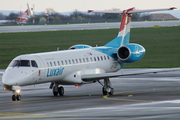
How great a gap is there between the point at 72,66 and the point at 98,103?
15.2ft

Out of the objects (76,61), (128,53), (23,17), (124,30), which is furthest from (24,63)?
(23,17)

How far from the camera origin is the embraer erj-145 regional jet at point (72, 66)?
878 inches

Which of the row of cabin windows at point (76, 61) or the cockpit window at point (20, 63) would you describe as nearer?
the cockpit window at point (20, 63)

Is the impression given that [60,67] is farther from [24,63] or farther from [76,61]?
[24,63]

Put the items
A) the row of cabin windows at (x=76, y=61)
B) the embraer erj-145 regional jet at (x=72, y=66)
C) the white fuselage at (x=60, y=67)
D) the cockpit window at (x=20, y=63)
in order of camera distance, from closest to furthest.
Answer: the white fuselage at (x=60, y=67)
the embraer erj-145 regional jet at (x=72, y=66)
the cockpit window at (x=20, y=63)
the row of cabin windows at (x=76, y=61)

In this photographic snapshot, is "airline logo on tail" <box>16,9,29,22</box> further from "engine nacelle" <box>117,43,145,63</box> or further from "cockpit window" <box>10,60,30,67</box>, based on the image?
"cockpit window" <box>10,60,30,67</box>

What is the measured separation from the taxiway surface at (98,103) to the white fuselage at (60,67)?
122 cm

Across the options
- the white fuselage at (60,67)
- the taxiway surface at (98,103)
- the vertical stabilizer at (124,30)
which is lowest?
the taxiway surface at (98,103)

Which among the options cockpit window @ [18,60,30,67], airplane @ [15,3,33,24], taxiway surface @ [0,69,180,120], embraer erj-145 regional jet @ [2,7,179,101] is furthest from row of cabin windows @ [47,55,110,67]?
airplane @ [15,3,33,24]

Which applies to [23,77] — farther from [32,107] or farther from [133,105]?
[133,105]

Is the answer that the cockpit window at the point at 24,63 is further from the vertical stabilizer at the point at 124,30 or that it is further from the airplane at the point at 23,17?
the airplane at the point at 23,17

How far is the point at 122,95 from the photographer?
982 inches

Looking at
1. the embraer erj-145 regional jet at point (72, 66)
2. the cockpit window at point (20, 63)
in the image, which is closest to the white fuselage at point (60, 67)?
the embraer erj-145 regional jet at point (72, 66)

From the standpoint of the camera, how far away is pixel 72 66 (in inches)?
990
